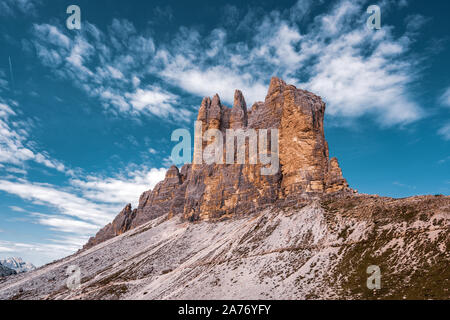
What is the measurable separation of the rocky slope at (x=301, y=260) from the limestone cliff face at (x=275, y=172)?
674 centimetres

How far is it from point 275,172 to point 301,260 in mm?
44502

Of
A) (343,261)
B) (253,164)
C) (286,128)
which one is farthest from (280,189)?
(343,261)

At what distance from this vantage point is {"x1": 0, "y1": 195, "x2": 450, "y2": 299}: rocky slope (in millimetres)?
31969

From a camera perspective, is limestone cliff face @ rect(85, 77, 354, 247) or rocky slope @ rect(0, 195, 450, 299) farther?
limestone cliff face @ rect(85, 77, 354, 247)

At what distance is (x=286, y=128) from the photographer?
286 feet

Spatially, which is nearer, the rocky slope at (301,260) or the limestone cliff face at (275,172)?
the rocky slope at (301,260)

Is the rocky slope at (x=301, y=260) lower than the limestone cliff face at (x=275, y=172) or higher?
lower

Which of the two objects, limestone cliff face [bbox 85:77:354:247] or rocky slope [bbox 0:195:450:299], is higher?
limestone cliff face [bbox 85:77:354:247]

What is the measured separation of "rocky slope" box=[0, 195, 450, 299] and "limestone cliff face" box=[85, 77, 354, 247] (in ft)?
22.1

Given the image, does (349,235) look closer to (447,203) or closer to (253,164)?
(447,203)

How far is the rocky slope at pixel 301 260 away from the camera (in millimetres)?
31969

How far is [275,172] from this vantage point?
8731 centimetres

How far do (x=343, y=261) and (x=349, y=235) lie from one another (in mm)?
6761
